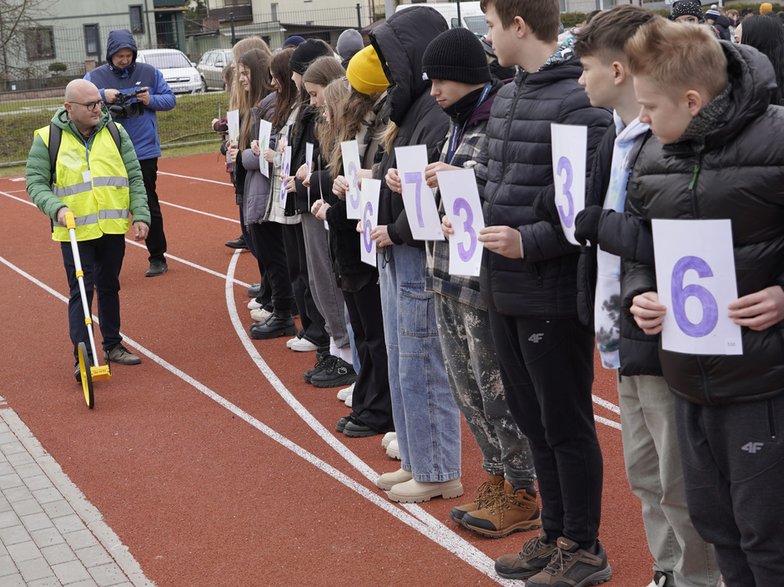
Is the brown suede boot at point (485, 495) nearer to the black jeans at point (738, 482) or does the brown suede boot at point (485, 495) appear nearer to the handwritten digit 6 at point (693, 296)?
the black jeans at point (738, 482)

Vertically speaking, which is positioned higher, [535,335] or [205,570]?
[535,335]

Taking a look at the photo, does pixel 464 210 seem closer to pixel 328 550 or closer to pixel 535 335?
pixel 535 335

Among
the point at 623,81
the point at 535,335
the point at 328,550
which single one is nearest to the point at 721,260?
the point at 623,81

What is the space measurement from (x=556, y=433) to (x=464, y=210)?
985mm

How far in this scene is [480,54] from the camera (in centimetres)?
479

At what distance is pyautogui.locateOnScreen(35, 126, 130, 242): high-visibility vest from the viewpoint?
855 cm

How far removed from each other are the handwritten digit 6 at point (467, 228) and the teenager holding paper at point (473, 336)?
8.9 inches

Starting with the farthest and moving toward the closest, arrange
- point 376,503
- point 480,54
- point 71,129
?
point 71,129 < point 376,503 < point 480,54

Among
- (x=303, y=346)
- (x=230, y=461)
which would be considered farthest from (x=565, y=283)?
(x=303, y=346)

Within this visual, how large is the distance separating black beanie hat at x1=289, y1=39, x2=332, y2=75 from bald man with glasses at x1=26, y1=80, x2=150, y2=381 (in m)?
1.81

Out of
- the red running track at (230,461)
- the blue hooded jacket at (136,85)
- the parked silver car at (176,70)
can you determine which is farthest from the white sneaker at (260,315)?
the parked silver car at (176,70)

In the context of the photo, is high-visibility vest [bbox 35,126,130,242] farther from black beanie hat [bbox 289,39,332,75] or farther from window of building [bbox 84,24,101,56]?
window of building [bbox 84,24,101,56]

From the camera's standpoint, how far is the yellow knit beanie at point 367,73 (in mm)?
5785

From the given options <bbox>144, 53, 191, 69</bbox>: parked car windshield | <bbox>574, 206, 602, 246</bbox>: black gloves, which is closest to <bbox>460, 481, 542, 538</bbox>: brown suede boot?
<bbox>574, 206, 602, 246</bbox>: black gloves
